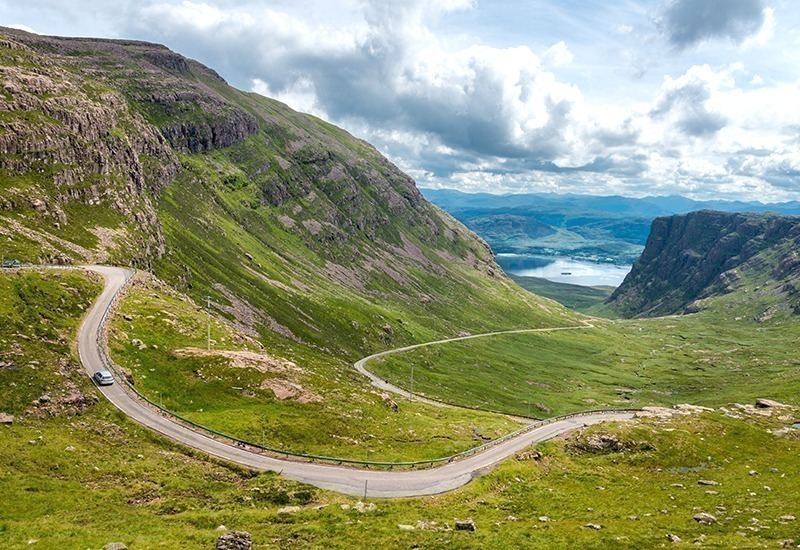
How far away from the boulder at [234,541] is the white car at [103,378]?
1341 inches

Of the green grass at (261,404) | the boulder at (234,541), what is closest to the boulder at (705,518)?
the green grass at (261,404)

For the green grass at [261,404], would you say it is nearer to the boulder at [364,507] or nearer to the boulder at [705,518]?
the boulder at [364,507]

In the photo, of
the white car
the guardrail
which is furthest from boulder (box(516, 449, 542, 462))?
the white car

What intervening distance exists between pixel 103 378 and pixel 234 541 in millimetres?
35201

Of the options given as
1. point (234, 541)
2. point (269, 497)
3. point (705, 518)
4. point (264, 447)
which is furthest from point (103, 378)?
point (705, 518)

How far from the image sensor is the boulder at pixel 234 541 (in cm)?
2939

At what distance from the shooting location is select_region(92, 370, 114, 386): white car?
5391cm

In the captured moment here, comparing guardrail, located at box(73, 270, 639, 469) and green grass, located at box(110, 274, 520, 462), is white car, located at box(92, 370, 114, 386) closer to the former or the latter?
guardrail, located at box(73, 270, 639, 469)

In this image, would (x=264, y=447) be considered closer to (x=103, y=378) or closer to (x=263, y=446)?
(x=263, y=446)

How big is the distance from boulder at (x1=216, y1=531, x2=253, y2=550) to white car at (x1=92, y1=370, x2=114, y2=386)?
3405 centimetres

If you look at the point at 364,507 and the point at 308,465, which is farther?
the point at 308,465

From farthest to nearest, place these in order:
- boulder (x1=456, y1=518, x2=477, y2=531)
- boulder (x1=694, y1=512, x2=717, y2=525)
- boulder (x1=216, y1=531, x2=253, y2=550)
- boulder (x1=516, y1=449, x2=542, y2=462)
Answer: boulder (x1=516, y1=449, x2=542, y2=462) < boulder (x1=694, y1=512, x2=717, y2=525) < boulder (x1=456, y1=518, x2=477, y2=531) < boulder (x1=216, y1=531, x2=253, y2=550)

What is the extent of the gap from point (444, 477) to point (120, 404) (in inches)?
1527

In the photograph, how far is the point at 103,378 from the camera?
5397cm
